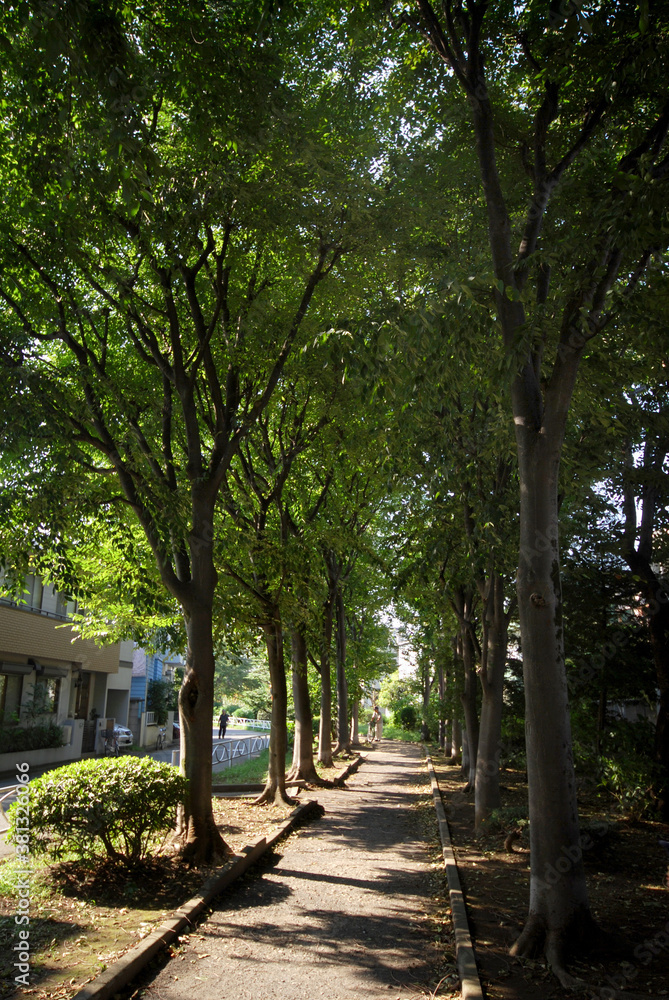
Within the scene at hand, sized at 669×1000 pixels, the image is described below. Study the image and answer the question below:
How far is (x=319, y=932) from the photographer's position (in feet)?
21.5

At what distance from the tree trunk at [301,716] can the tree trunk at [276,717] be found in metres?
2.12

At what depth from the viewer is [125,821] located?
23.6 ft

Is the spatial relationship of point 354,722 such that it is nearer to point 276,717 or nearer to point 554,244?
point 276,717

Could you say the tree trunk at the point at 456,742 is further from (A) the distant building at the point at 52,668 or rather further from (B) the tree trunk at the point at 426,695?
(A) the distant building at the point at 52,668

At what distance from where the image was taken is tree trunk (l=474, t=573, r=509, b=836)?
11438mm

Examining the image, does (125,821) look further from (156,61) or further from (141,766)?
(156,61)

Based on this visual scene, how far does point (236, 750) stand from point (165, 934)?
25.4m

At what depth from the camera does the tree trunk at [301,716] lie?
17.0 meters

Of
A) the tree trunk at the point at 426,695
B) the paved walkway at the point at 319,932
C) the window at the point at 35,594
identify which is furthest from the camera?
the tree trunk at the point at 426,695

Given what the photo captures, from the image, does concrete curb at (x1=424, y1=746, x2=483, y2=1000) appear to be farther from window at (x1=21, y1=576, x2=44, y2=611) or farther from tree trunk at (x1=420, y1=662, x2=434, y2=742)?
tree trunk at (x1=420, y1=662, x2=434, y2=742)

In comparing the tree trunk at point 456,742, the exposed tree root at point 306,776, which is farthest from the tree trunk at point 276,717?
the tree trunk at point 456,742

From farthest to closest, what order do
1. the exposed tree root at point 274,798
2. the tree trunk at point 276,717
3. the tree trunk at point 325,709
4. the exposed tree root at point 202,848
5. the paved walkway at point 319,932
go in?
the tree trunk at point 325,709 → the tree trunk at point 276,717 → the exposed tree root at point 274,798 → the exposed tree root at point 202,848 → the paved walkway at point 319,932

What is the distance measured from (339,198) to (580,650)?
11128mm

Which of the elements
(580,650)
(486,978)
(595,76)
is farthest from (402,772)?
(595,76)
